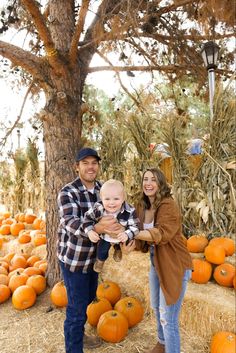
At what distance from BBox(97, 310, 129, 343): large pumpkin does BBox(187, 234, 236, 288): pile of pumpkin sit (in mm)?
1002

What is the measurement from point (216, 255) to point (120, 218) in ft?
6.27

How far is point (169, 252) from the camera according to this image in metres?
2.25

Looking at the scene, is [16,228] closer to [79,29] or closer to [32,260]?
[32,260]

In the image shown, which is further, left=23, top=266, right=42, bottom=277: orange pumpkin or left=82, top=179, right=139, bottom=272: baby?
left=23, top=266, right=42, bottom=277: orange pumpkin

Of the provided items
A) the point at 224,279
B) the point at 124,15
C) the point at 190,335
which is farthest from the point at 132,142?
the point at 190,335

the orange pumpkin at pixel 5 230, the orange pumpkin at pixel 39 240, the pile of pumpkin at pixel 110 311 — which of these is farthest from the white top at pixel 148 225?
the orange pumpkin at pixel 5 230

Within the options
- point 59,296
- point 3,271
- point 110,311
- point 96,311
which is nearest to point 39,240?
point 3,271

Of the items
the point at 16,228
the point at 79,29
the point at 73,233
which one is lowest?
the point at 16,228

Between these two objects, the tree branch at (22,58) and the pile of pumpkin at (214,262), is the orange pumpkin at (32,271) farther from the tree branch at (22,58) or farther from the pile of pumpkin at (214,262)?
the tree branch at (22,58)

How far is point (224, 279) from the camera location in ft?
11.1

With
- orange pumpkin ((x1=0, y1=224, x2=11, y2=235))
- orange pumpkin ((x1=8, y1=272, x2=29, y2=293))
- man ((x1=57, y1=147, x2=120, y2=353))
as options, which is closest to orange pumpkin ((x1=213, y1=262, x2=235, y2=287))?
man ((x1=57, y1=147, x2=120, y2=353))

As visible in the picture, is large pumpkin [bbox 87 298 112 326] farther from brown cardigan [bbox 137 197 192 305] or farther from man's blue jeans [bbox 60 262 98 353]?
brown cardigan [bbox 137 197 192 305]

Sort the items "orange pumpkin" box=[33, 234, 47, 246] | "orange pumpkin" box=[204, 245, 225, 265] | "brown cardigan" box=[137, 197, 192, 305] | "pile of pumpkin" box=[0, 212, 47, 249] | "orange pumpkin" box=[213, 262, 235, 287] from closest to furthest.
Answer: "brown cardigan" box=[137, 197, 192, 305] < "orange pumpkin" box=[213, 262, 235, 287] < "orange pumpkin" box=[204, 245, 225, 265] < "orange pumpkin" box=[33, 234, 47, 246] < "pile of pumpkin" box=[0, 212, 47, 249]

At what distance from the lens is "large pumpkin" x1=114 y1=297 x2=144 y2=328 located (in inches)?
122
